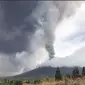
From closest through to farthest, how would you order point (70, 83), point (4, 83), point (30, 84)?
point (70, 83) < point (30, 84) < point (4, 83)

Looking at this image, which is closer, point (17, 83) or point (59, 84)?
point (59, 84)

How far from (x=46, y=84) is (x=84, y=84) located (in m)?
4.27

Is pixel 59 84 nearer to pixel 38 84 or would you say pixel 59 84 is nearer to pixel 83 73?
pixel 38 84

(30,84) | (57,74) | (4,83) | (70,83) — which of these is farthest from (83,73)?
(4,83)

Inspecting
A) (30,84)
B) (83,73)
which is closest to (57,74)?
(83,73)

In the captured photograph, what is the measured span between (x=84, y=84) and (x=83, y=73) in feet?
15.8

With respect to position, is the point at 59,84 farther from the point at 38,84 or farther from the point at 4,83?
the point at 4,83

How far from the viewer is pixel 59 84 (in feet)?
85.3

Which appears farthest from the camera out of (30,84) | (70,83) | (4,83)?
(4,83)

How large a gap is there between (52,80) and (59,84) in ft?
7.61

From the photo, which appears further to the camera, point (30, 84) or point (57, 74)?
point (57, 74)

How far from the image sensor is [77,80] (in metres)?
26.6

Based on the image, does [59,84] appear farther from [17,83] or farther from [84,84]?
[17,83]

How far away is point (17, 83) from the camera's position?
1152 inches
